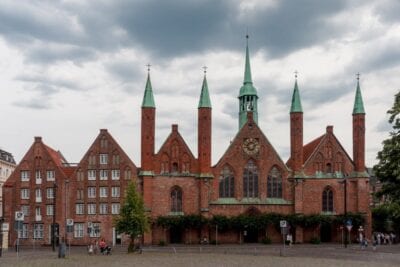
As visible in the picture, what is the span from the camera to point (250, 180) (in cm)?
7888

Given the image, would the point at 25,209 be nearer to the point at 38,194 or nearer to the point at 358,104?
the point at 38,194

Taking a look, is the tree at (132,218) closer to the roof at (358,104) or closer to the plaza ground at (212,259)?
the plaza ground at (212,259)

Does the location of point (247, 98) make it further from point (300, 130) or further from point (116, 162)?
point (116, 162)

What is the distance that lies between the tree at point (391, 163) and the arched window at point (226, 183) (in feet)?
139

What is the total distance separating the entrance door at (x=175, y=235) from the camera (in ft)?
252

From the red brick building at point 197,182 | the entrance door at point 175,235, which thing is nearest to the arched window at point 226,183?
the red brick building at point 197,182

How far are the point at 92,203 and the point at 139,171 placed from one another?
7291mm

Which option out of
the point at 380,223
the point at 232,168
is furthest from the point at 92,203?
the point at 380,223

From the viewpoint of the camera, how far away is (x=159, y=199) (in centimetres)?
7606

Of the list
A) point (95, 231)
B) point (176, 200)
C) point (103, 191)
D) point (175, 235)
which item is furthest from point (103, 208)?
point (175, 235)

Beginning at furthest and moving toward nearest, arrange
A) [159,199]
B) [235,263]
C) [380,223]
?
1. [380,223]
2. [159,199]
3. [235,263]

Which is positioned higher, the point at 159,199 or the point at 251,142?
the point at 251,142

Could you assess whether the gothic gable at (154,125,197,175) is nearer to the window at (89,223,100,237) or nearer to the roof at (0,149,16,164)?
the window at (89,223,100,237)

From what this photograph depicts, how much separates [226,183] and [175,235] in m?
9.26
